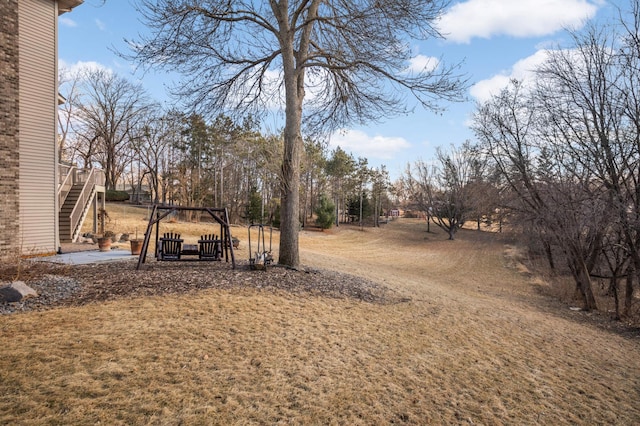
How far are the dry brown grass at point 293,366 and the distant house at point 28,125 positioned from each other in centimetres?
661

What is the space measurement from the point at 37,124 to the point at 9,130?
0.92 metres

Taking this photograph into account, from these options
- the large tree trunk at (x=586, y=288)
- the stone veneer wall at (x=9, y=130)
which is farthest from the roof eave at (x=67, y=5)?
the large tree trunk at (x=586, y=288)

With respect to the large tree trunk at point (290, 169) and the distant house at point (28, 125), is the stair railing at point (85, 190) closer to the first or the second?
the distant house at point (28, 125)

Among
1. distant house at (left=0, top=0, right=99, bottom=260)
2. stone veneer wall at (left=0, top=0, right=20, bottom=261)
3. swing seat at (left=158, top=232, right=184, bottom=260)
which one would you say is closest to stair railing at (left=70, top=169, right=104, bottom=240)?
distant house at (left=0, top=0, right=99, bottom=260)

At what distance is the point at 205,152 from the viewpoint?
35250 millimetres

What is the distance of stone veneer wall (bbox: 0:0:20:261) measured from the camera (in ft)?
30.2

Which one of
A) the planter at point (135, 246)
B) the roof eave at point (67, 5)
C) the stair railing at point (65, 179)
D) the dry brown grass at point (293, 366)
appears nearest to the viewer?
the dry brown grass at point (293, 366)

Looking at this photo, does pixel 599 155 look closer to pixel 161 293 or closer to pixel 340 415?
pixel 340 415

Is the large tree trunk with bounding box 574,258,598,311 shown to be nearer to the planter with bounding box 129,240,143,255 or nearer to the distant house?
the planter with bounding box 129,240,143,255

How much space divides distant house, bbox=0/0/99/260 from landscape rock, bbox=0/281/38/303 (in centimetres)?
446

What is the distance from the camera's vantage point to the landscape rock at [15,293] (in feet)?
17.0

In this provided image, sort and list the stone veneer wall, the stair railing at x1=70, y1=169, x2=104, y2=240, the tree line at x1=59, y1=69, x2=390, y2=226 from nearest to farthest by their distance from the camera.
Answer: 1. the stone veneer wall
2. the stair railing at x1=70, y1=169, x2=104, y2=240
3. the tree line at x1=59, y1=69, x2=390, y2=226

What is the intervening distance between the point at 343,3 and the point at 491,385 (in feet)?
27.4

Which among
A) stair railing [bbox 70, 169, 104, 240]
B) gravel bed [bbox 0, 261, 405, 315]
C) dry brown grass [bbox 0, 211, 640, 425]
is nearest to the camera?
dry brown grass [bbox 0, 211, 640, 425]
